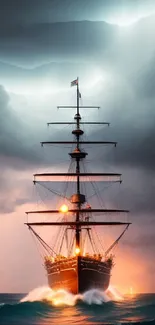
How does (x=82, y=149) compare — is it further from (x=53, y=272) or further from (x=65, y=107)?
(x=53, y=272)

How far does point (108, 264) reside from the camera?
119562 millimetres

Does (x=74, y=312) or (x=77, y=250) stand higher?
(x=77, y=250)

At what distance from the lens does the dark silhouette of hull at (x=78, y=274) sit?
348 ft

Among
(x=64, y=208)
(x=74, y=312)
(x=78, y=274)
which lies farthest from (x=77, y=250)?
(x=74, y=312)

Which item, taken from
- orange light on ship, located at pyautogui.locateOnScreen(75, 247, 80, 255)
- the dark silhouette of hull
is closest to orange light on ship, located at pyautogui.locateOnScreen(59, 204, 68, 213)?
orange light on ship, located at pyautogui.locateOnScreen(75, 247, 80, 255)

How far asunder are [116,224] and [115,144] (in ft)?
45.0

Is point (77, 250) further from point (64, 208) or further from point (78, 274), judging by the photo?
point (78, 274)

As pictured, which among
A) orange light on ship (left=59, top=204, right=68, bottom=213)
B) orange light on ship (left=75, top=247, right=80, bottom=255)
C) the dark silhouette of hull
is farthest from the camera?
orange light on ship (left=59, top=204, right=68, bottom=213)

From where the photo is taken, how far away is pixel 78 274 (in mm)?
105750

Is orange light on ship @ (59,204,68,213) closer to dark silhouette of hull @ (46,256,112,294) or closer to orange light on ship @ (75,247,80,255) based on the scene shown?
orange light on ship @ (75,247,80,255)

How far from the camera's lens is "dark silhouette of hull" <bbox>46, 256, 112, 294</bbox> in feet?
348

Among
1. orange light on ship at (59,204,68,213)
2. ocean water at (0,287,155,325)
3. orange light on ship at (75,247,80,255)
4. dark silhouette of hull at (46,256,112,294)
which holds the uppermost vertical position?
orange light on ship at (59,204,68,213)

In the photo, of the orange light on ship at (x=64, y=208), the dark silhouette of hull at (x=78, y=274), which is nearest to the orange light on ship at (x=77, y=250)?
the dark silhouette of hull at (x=78, y=274)

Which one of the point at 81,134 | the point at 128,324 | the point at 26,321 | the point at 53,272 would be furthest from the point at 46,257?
the point at 128,324
